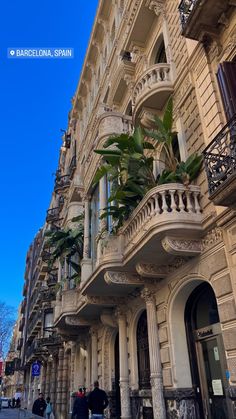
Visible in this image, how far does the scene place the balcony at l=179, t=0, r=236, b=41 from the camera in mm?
8281

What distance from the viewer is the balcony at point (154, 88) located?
36.6ft

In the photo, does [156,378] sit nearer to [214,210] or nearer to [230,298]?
[230,298]

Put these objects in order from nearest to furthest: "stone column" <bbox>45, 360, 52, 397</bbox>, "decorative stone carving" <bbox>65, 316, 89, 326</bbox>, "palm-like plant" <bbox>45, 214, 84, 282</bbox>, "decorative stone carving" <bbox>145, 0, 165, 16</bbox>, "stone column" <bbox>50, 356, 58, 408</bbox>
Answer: "decorative stone carving" <bbox>145, 0, 165, 16</bbox> → "decorative stone carving" <bbox>65, 316, 89, 326</bbox> → "palm-like plant" <bbox>45, 214, 84, 282</bbox> → "stone column" <bbox>50, 356, 58, 408</bbox> → "stone column" <bbox>45, 360, 52, 397</bbox>

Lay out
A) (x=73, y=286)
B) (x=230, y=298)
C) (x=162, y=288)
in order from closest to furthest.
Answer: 1. (x=230, y=298)
2. (x=162, y=288)
3. (x=73, y=286)

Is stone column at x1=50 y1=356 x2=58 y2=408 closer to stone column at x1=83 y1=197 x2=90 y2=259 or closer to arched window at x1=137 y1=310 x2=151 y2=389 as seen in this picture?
stone column at x1=83 y1=197 x2=90 y2=259

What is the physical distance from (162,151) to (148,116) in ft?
3.79

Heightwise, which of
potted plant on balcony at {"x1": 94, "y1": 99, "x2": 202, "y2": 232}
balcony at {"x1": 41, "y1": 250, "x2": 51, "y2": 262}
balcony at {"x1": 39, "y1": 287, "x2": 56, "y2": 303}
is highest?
balcony at {"x1": 41, "y1": 250, "x2": 51, "y2": 262}

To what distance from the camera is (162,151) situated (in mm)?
11750

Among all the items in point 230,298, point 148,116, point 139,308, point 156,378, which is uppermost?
point 148,116

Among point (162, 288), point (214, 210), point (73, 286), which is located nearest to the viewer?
point (214, 210)

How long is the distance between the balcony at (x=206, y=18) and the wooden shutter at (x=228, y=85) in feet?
4.29

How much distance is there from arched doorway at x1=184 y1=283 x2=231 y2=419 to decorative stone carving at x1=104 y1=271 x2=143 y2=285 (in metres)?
1.76

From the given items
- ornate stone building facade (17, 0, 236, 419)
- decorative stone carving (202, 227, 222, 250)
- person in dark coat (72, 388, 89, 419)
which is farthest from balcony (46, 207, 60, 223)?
decorative stone carving (202, 227, 222, 250)

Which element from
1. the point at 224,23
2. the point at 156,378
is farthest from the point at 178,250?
the point at 224,23
